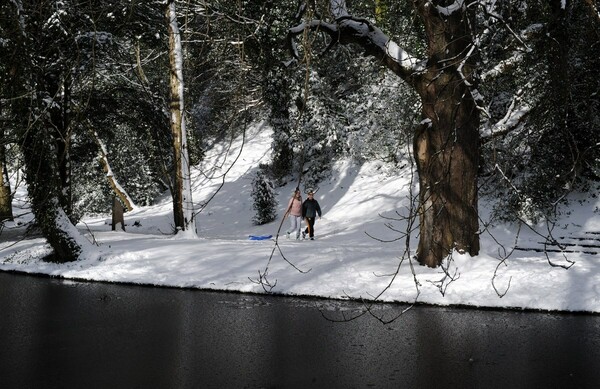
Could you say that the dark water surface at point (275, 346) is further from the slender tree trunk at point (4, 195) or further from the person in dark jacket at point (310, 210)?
the person in dark jacket at point (310, 210)

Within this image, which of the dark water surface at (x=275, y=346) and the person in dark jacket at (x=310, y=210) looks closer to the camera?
the dark water surface at (x=275, y=346)

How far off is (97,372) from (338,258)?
6303 millimetres

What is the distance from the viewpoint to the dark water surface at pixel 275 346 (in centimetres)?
574

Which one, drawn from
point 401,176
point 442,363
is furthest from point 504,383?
point 401,176

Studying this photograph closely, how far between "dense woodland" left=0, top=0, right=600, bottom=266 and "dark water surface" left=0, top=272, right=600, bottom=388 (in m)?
1.29

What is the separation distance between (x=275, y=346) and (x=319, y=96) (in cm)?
1966

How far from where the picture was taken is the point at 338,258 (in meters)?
11.7

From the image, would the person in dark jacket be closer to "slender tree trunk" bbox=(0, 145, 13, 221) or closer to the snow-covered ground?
the snow-covered ground

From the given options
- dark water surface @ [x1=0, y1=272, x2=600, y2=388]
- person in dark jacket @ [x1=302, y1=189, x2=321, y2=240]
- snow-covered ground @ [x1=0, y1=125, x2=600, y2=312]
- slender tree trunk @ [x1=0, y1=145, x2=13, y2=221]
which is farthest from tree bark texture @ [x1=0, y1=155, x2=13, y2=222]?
person in dark jacket @ [x1=302, y1=189, x2=321, y2=240]

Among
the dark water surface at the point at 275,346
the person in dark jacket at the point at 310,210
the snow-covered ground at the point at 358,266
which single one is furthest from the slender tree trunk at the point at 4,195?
the person in dark jacket at the point at 310,210

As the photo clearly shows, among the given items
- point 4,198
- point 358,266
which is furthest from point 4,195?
point 4,198

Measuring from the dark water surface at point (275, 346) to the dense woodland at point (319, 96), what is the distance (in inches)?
50.9

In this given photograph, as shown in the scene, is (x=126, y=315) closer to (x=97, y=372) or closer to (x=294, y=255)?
(x=97, y=372)

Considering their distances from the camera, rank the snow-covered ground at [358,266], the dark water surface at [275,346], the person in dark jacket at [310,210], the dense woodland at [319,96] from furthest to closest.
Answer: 1. the person in dark jacket at [310,210]
2. the snow-covered ground at [358,266]
3. the dark water surface at [275,346]
4. the dense woodland at [319,96]
